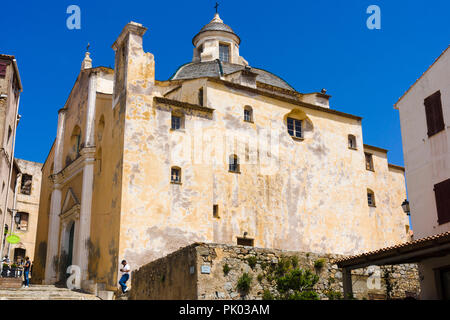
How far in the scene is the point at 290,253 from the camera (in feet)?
66.0

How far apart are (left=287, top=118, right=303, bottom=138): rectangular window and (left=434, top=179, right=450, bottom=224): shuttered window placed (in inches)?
480

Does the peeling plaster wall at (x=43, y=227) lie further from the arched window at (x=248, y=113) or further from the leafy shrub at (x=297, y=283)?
the leafy shrub at (x=297, y=283)

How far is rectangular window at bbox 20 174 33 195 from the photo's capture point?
50.1 m

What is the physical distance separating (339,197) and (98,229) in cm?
1415

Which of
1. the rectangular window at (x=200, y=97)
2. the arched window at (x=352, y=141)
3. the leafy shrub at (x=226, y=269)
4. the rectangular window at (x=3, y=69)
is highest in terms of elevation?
the rectangular window at (x=3, y=69)

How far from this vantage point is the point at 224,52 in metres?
43.5

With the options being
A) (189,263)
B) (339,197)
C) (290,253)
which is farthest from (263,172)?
(189,263)

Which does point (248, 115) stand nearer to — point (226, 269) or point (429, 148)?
point (429, 148)

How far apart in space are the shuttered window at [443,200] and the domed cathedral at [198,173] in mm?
10254

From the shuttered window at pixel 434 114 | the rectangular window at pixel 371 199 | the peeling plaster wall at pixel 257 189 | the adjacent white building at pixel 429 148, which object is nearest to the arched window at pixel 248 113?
the peeling plaster wall at pixel 257 189

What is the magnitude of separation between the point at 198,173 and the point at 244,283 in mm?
11072

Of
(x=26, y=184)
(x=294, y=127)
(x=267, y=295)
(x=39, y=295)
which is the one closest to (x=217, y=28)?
(x=294, y=127)

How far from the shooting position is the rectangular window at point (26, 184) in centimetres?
5012
